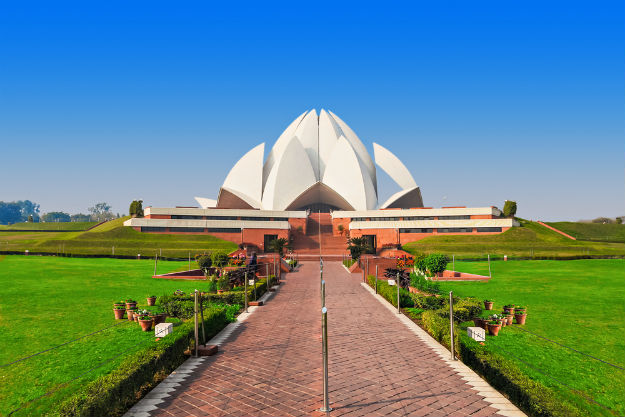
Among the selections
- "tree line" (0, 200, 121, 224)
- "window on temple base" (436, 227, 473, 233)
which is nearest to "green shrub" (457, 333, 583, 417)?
"window on temple base" (436, 227, 473, 233)

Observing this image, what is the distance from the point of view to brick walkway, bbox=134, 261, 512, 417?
5484 millimetres

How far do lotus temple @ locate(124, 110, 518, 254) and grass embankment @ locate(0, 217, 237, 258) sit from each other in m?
2.20

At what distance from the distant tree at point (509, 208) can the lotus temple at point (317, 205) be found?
312 cm

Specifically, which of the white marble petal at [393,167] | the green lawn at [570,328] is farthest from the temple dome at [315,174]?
the green lawn at [570,328]

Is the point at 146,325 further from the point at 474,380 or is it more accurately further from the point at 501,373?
the point at 501,373

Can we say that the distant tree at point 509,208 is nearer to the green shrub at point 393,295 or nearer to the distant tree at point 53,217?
the green shrub at point 393,295

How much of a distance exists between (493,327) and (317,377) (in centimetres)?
528

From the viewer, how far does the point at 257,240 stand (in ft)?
166

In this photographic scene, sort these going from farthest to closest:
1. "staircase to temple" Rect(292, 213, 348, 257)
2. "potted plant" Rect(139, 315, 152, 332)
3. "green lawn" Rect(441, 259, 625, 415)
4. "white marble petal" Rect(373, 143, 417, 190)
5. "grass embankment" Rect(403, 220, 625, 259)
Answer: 1. "white marble petal" Rect(373, 143, 417, 190)
2. "staircase to temple" Rect(292, 213, 348, 257)
3. "grass embankment" Rect(403, 220, 625, 259)
4. "potted plant" Rect(139, 315, 152, 332)
5. "green lawn" Rect(441, 259, 625, 415)

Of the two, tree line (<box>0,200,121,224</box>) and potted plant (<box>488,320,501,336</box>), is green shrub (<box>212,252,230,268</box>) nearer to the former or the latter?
potted plant (<box>488,320,501,336</box>)

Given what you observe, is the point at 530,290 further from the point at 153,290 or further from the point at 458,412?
the point at 153,290

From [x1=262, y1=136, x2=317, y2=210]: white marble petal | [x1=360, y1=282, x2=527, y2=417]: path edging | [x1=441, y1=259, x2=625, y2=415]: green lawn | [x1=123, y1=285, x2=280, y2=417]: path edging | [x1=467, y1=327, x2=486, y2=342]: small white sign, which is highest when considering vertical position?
[x1=262, y1=136, x2=317, y2=210]: white marble petal

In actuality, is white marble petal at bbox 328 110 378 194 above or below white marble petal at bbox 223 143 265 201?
above

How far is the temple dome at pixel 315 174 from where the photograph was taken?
2537 inches
